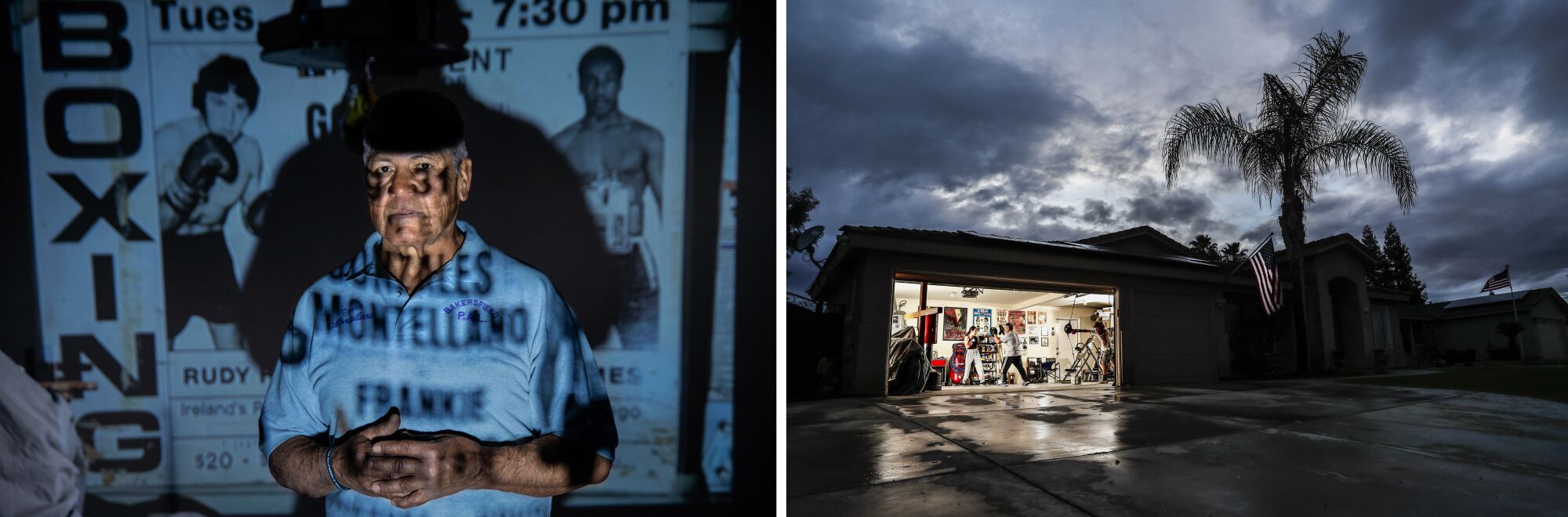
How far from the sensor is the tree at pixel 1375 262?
1320 centimetres

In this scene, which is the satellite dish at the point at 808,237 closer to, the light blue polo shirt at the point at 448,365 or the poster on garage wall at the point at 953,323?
A: the poster on garage wall at the point at 953,323

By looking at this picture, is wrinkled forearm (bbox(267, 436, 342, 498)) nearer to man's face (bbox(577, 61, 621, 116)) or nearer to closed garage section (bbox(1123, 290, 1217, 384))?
man's face (bbox(577, 61, 621, 116))

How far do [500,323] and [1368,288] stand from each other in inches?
755

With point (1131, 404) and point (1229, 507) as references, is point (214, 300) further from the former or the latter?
point (1131, 404)

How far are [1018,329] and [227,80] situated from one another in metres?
12.4

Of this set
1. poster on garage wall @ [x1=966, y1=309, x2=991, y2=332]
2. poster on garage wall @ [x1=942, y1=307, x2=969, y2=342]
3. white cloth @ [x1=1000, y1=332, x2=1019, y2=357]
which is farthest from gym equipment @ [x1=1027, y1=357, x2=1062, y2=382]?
poster on garage wall @ [x1=942, y1=307, x2=969, y2=342]

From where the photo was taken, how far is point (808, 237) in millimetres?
7629

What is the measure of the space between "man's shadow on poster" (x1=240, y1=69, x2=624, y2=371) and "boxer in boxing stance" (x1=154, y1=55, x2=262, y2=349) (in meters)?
0.10

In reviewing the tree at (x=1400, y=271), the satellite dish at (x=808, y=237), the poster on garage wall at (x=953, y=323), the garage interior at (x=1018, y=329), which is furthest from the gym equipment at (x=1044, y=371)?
the tree at (x=1400, y=271)

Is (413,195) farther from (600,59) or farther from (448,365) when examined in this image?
(600,59)

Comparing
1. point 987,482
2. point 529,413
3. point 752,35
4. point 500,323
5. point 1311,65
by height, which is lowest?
point 987,482

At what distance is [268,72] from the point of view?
1997mm

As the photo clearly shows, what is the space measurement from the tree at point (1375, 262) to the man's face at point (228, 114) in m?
18.4

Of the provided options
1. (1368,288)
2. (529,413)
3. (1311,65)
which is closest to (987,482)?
(529,413)
